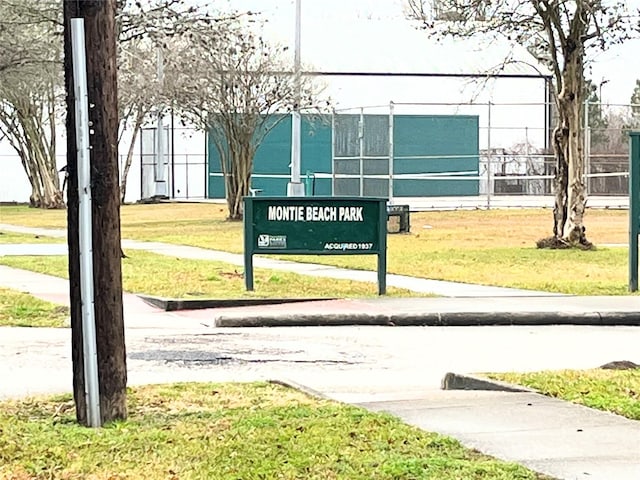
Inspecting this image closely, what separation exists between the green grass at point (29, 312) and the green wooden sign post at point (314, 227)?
2.84 metres

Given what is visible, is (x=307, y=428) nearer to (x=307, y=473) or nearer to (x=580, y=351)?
(x=307, y=473)

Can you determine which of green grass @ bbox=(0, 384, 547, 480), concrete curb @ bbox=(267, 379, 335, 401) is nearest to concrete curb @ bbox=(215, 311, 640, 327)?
concrete curb @ bbox=(267, 379, 335, 401)

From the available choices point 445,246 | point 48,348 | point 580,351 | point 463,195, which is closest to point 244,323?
point 48,348

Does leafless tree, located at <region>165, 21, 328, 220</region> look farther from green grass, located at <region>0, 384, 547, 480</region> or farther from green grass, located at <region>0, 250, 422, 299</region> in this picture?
green grass, located at <region>0, 384, 547, 480</region>

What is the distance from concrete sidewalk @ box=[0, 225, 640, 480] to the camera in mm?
7031

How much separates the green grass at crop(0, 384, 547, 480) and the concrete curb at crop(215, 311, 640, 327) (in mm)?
6220

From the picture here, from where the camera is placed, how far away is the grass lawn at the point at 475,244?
64.6 feet

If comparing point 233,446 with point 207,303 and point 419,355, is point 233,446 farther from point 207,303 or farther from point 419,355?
point 207,303

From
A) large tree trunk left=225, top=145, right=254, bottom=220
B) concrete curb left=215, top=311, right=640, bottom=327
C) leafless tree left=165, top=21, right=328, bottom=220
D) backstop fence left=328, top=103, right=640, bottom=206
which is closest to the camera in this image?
concrete curb left=215, top=311, right=640, bottom=327

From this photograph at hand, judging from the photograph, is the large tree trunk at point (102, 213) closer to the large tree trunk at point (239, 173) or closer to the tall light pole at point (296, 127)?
the tall light pole at point (296, 127)

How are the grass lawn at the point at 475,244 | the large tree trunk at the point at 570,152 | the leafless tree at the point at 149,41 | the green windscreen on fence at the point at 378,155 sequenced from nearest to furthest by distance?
the grass lawn at the point at 475,244 → the leafless tree at the point at 149,41 → the large tree trunk at the point at 570,152 → the green windscreen on fence at the point at 378,155

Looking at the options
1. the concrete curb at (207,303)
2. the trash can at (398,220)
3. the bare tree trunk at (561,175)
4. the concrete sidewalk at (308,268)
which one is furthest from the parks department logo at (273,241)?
the trash can at (398,220)

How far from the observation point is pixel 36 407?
8.10 metres

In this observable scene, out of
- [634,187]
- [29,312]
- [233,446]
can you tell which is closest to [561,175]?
[634,187]
